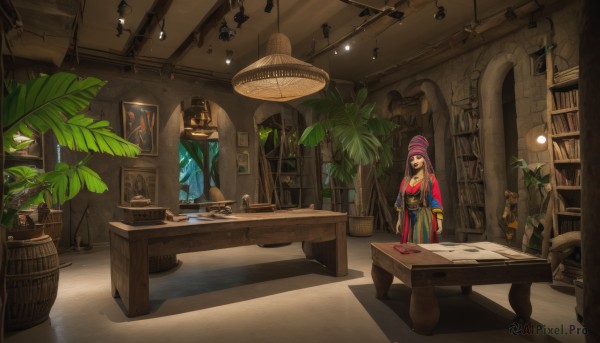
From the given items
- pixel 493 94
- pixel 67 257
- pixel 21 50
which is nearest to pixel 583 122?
pixel 493 94

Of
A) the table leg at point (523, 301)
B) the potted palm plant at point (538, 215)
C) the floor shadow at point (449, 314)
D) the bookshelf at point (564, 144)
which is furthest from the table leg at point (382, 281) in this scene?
the bookshelf at point (564, 144)

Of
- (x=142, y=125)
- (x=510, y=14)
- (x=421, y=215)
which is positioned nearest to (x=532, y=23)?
(x=510, y=14)

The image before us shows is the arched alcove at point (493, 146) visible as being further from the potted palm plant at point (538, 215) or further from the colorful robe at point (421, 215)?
the colorful robe at point (421, 215)

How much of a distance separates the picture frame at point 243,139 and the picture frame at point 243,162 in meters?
0.17

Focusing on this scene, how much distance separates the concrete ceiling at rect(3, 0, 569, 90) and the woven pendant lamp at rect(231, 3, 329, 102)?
1343 millimetres

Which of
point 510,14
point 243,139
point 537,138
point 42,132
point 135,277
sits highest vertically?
point 510,14

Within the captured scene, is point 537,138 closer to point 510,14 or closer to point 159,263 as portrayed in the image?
point 510,14

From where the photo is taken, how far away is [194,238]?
3717 mm

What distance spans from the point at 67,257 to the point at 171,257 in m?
2.46

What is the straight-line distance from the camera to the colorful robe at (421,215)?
4.08m

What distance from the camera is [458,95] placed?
727cm

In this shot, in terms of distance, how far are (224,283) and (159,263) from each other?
117cm

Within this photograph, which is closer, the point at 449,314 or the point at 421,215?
the point at 449,314

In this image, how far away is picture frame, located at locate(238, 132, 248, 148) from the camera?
894 centimetres
